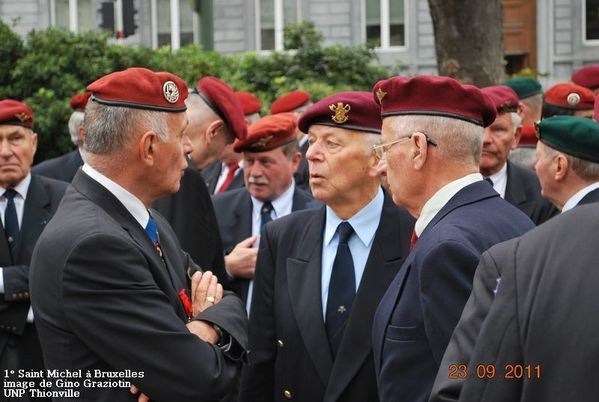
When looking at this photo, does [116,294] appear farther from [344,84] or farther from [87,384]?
[344,84]

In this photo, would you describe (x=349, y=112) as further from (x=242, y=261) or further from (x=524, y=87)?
(x=524, y=87)

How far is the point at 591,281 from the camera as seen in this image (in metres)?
2.21

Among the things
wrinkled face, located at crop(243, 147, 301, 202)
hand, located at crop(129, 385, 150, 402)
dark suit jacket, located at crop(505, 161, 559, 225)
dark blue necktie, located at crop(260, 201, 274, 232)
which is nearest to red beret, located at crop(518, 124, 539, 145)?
dark suit jacket, located at crop(505, 161, 559, 225)

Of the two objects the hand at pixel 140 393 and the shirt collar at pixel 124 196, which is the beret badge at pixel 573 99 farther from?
the hand at pixel 140 393

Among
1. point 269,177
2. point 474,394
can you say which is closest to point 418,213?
point 474,394

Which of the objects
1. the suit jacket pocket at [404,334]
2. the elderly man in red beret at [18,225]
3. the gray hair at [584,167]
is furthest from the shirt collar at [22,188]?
the suit jacket pocket at [404,334]

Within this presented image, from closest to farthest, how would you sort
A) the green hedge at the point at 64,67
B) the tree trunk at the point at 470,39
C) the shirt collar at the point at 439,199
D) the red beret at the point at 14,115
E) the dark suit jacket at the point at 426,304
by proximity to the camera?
the dark suit jacket at the point at 426,304
the shirt collar at the point at 439,199
the red beret at the point at 14,115
the green hedge at the point at 64,67
the tree trunk at the point at 470,39

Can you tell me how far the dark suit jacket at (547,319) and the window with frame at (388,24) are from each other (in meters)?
28.2

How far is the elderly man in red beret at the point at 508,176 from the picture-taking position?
21.7 feet

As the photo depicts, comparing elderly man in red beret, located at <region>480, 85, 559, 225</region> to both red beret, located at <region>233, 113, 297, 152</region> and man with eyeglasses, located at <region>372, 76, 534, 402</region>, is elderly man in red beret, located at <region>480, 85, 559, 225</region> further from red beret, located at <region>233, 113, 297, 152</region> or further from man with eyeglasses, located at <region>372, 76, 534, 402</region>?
man with eyeglasses, located at <region>372, 76, 534, 402</region>

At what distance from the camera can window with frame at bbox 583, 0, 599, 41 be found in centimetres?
3022

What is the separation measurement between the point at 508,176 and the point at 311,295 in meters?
2.80

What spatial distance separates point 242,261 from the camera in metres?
5.86

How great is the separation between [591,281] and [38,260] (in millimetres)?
2019
